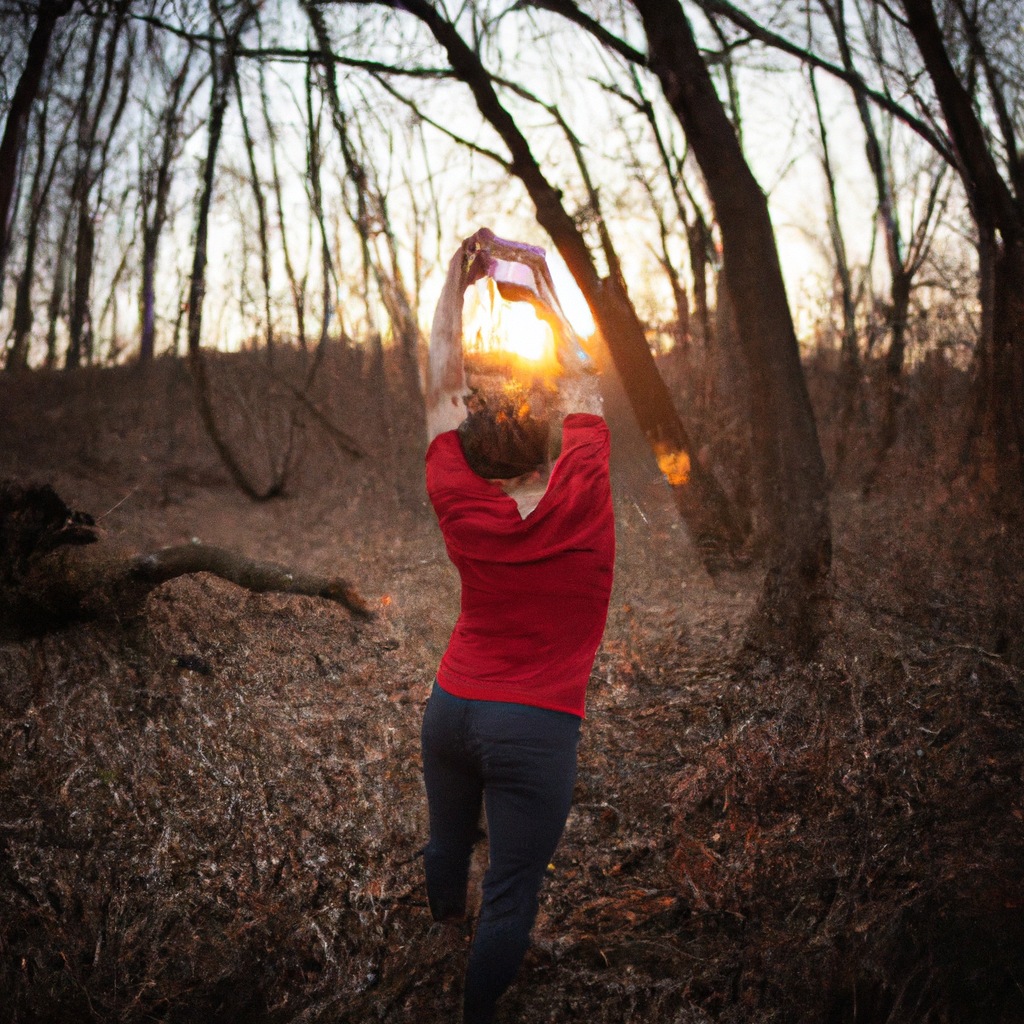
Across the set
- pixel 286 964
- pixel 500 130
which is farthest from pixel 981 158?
pixel 286 964

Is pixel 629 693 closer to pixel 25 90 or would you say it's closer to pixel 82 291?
pixel 25 90

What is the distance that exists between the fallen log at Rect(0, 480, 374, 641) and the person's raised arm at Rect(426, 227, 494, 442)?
8.10ft

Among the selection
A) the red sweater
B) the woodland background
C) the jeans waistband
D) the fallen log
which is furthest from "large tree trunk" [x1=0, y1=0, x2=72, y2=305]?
the jeans waistband

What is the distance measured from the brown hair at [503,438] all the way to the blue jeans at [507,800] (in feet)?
1.81

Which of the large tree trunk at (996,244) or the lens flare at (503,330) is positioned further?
the large tree trunk at (996,244)

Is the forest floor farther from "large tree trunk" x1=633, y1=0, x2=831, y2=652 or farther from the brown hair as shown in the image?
the brown hair

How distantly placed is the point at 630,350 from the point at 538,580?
4164 mm

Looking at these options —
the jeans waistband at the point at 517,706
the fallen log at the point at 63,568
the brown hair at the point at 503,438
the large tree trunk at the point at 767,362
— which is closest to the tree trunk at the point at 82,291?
the fallen log at the point at 63,568

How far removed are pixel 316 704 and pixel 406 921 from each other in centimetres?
139

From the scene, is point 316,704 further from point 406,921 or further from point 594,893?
point 594,893

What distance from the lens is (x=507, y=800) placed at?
1.51 m

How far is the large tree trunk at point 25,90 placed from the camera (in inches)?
181

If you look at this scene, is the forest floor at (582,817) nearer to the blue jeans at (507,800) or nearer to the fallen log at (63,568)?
the fallen log at (63,568)

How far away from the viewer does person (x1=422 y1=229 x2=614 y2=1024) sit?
150cm
